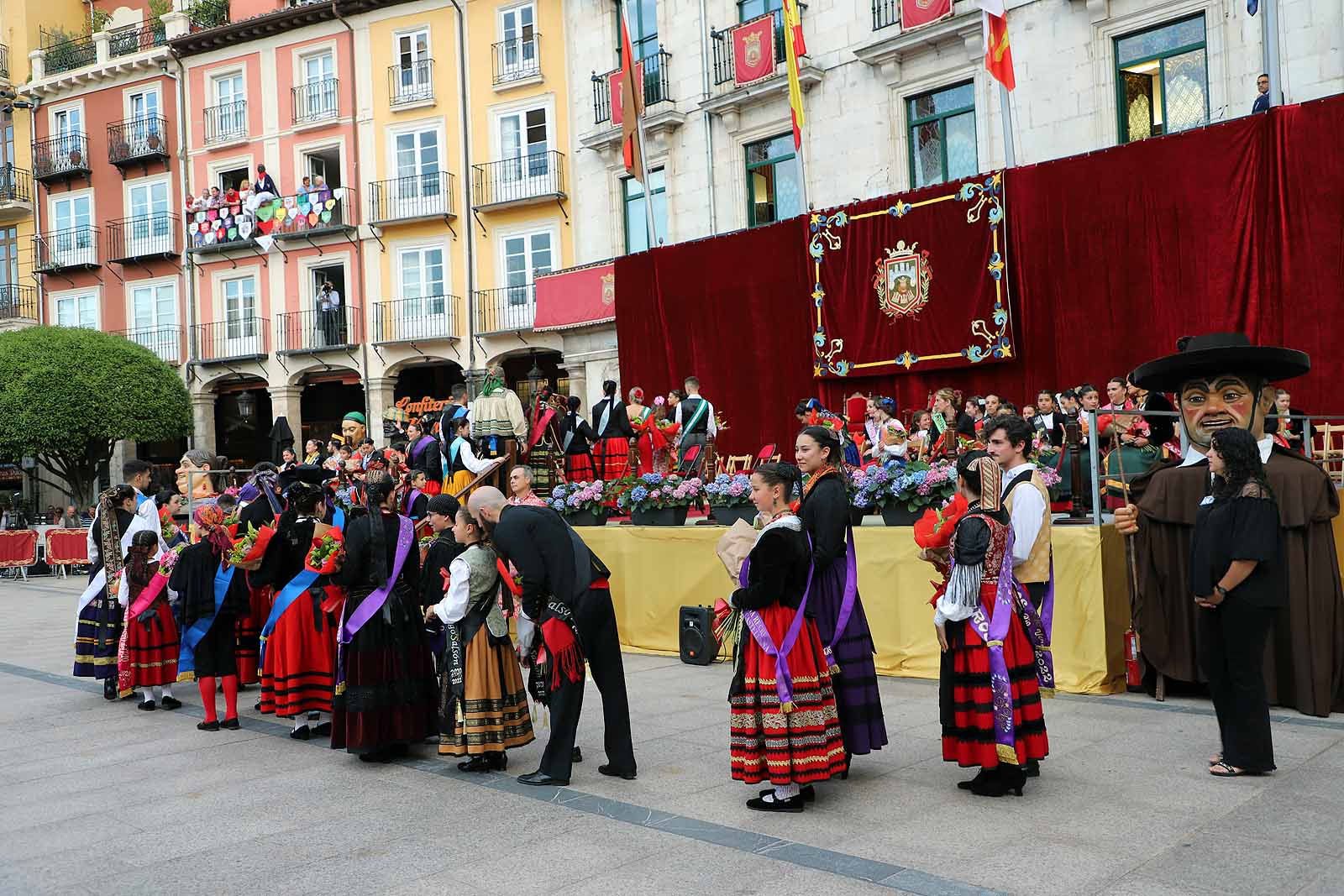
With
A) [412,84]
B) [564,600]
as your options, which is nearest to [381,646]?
[564,600]

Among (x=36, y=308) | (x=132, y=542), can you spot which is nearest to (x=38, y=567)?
(x=36, y=308)

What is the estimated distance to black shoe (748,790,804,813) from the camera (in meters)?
5.38

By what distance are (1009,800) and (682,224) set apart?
55.6 feet

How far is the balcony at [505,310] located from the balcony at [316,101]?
6757 millimetres

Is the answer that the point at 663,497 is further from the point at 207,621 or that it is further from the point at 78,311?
the point at 78,311

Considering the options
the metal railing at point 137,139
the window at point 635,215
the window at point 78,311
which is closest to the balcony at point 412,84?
the window at point 635,215

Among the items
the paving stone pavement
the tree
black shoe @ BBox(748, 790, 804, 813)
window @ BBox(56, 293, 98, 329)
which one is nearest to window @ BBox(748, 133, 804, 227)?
the paving stone pavement

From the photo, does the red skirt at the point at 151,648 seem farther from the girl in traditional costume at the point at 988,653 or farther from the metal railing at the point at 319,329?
the metal railing at the point at 319,329

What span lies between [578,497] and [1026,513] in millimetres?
6481

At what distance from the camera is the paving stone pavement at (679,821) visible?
14.8ft

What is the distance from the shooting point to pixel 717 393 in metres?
17.4

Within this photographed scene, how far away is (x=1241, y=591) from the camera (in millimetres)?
5578

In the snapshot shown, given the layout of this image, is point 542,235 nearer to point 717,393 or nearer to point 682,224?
point 682,224

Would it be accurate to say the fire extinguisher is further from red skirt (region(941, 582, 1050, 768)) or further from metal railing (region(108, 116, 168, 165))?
metal railing (region(108, 116, 168, 165))
